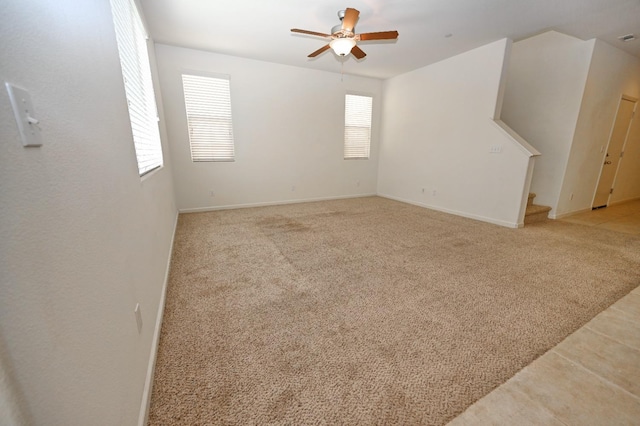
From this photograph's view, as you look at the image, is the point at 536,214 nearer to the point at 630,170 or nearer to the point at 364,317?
the point at 630,170

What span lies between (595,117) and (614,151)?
4.32ft

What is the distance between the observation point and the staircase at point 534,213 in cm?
398

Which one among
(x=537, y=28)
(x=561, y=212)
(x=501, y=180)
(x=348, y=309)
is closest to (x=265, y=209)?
(x=348, y=309)

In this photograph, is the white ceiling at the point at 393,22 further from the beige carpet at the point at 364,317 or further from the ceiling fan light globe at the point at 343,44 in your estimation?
the beige carpet at the point at 364,317

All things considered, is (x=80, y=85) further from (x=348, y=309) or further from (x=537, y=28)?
(x=537, y=28)

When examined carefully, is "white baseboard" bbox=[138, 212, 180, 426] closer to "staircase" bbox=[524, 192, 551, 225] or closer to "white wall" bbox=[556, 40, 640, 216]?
"staircase" bbox=[524, 192, 551, 225]

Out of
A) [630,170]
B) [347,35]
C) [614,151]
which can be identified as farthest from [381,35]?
[630,170]

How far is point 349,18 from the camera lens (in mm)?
2428

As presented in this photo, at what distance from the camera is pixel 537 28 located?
130 inches

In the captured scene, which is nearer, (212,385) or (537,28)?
(212,385)

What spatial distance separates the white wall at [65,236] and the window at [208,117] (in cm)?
347

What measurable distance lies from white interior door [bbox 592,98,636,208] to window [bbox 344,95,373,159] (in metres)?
4.51

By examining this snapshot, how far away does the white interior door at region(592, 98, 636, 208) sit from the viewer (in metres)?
4.60

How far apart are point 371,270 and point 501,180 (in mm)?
3008
